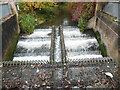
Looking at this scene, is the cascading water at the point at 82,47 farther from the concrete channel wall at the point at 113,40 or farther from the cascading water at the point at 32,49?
the cascading water at the point at 32,49

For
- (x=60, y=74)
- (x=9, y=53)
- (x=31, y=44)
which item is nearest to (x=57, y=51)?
(x=31, y=44)

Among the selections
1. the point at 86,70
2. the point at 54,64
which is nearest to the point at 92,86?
the point at 86,70

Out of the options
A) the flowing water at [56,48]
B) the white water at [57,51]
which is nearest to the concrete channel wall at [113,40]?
the flowing water at [56,48]

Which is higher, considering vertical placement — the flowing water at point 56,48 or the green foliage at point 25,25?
the green foliage at point 25,25

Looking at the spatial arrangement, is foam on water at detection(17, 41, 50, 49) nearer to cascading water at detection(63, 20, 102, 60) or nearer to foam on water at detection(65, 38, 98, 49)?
foam on water at detection(65, 38, 98, 49)

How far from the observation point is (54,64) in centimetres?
445

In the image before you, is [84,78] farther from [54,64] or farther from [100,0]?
[100,0]

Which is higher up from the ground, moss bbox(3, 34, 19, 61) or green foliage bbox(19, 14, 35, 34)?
green foliage bbox(19, 14, 35, 34)

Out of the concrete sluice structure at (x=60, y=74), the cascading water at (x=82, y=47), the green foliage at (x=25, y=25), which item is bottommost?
the cascading water at (x=82, y=47)

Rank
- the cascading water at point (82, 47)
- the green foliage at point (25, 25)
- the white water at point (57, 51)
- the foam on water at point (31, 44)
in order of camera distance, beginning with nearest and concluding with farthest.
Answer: the white water at point (57, 51) < the cascading water at point (82, 47) < the foam on water at point (31, 44) < the green foliage at point (25, 25)

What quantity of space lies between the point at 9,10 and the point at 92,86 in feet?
26.7

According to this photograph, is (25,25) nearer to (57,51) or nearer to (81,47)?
(57,51)

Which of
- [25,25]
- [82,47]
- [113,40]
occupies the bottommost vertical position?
[82,47]

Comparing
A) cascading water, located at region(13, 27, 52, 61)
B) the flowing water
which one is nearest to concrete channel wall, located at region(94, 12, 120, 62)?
the flowing water
